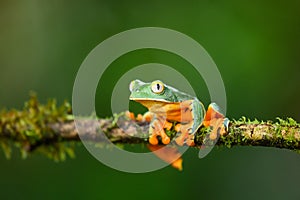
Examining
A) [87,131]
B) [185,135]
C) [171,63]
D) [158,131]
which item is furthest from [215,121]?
[171,63]

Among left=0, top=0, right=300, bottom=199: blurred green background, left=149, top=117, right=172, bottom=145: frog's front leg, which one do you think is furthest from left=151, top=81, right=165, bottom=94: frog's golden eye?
left=0, top=0, right=300, bottom=199: blurred green background

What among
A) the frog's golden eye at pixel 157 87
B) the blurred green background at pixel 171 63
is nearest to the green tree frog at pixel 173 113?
the frog's golden eye at pixel 157 87

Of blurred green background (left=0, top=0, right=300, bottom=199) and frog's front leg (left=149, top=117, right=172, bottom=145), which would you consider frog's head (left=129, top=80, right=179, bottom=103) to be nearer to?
frog's front leg (left=149, top=117, right=172, bottom=145)

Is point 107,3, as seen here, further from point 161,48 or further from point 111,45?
point 161,48

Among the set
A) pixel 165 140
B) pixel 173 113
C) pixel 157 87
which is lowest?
pixel 165 140

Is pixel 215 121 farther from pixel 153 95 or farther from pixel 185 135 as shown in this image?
pixel 153 95

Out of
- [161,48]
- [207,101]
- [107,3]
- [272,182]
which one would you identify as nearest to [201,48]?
[161,48]

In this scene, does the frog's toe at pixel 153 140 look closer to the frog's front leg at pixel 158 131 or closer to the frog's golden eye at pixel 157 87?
the frog's front leg at pixel 158 131
